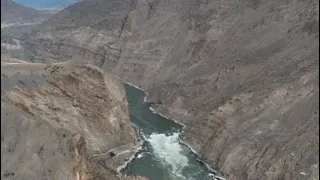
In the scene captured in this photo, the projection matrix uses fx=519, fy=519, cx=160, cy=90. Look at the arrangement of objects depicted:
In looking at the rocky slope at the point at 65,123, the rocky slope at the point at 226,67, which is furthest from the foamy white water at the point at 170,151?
the rocky slope at the point at 65,123

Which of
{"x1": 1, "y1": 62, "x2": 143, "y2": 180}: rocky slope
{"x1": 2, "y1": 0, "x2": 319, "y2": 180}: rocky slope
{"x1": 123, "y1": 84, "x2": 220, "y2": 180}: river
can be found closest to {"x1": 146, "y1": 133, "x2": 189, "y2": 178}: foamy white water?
{"x1": 123, "y1": 84, "x2": 220, "y2": 180}: river

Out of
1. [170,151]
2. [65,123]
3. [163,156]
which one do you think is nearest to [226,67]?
[170,151]

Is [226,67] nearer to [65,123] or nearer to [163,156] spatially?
[163,156]

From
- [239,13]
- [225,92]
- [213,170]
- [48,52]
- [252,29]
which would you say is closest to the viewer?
[213,170]

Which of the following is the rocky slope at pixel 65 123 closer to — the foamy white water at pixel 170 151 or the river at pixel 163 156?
the river at pixel 163 156

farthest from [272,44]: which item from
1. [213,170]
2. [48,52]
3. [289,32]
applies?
[48,52]

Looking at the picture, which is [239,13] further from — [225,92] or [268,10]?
[225,92]
